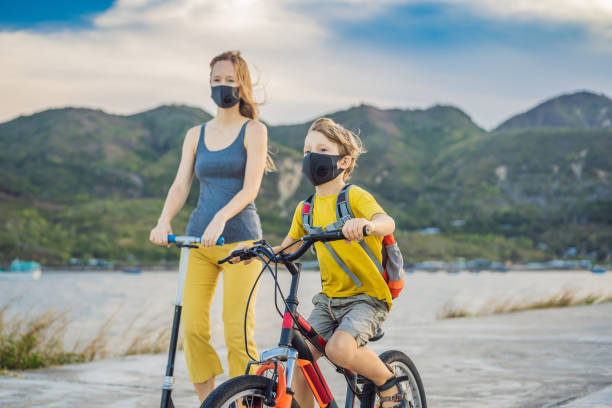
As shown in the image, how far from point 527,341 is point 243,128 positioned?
19.8 feet

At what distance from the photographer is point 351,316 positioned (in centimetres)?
304

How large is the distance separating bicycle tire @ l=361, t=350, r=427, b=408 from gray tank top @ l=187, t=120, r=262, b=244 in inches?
39.7

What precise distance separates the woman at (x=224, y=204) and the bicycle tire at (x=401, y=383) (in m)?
0.69

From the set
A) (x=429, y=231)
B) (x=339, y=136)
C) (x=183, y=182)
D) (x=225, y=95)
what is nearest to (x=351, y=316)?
(x=339, y=136)

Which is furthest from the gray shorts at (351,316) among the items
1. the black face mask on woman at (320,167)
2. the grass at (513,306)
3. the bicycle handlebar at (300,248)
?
the grass at (513,306)

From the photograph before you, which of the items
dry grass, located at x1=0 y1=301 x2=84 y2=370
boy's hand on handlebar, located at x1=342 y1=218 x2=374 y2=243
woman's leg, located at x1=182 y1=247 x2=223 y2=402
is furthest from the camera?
dry grass, located at x1=0 y1=301 x2=84 y2=370

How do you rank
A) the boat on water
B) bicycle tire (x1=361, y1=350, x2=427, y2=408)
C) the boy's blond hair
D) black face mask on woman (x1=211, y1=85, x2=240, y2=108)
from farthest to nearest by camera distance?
the boat on water < black face mask on woman (x1=211, y1=85, x2=240, y2=108) < bicycle tire (x1=361, y1=350, x2=427, y2=408) < the boy's blond hair

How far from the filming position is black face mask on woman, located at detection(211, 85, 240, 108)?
3969mm

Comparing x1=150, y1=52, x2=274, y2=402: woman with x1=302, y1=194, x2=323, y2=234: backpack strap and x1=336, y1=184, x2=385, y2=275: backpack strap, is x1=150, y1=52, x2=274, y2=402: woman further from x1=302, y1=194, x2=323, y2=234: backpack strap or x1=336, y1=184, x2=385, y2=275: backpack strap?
x1=336, y1=184, x2=385, y2=275: backpack strap

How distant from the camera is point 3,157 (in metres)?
157

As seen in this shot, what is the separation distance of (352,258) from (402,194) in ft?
490

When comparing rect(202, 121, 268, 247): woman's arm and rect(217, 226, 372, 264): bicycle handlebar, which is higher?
rect(202, 121, 268, 247): woman's arm

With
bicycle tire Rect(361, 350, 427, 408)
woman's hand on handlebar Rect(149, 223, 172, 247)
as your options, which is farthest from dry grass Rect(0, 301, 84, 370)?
bicycle tire Rect(361, 350, 427, 408)

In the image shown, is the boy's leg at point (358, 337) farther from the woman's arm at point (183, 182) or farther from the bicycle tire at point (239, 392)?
the woman's arm at point (183, 182)
